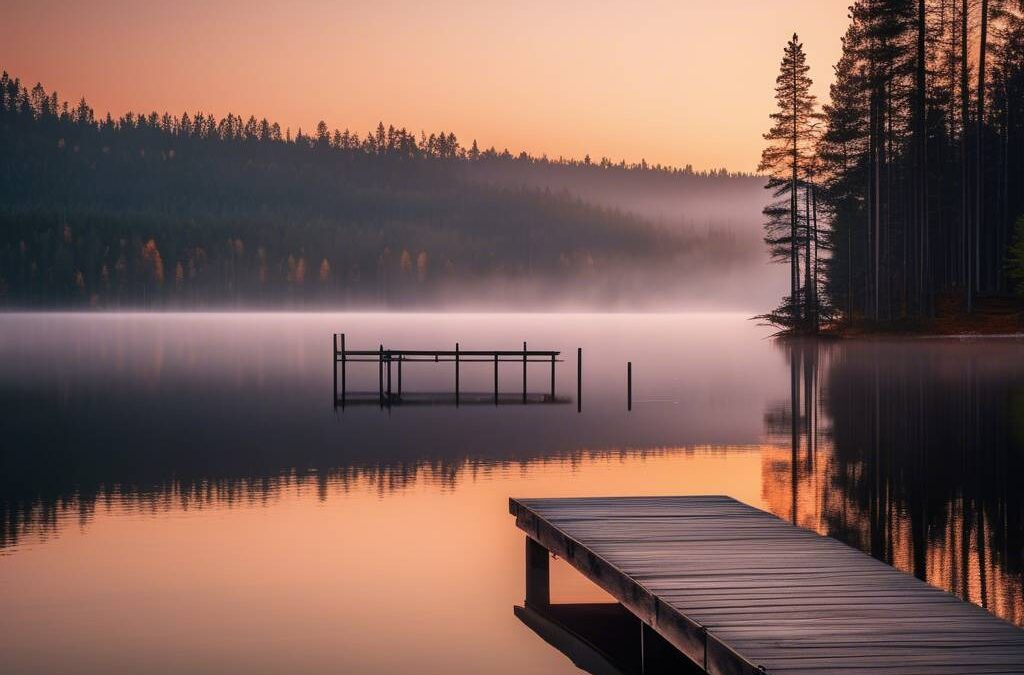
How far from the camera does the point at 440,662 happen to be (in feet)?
53.3

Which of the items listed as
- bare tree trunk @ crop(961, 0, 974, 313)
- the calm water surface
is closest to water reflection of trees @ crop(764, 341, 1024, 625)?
the calm water surface

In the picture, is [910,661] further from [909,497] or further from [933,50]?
[933,50]

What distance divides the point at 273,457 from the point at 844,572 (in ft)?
74.9

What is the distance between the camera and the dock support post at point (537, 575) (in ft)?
62.0

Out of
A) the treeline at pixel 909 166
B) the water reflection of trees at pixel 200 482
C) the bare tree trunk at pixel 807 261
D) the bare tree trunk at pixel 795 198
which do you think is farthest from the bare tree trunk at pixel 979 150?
the water reflection of trees at pixel 200 482

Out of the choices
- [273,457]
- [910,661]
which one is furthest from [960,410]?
[910,661]

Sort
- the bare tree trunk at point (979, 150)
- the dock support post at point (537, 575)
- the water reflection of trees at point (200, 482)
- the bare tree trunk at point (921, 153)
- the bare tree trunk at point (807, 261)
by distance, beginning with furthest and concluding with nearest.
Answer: the bare tree trunk at point (807, 261) → the bare tree trunk at point (979, 150) → the bare tree trunk at point (921, 153) → the water reflection of trees at point (200, 482) → the dock support post at point (537, 575)

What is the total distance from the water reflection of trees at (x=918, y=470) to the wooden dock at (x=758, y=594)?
9.10 ft

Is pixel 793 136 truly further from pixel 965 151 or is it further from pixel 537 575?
pixel 537 575

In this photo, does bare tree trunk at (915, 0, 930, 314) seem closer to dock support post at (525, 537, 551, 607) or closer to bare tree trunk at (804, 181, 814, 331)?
bare tree trunk at (804, 181, 814, 331)

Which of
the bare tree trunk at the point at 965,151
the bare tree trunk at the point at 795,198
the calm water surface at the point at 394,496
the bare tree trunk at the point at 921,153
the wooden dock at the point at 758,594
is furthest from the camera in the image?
the bare tree trunk at the point at 795,198

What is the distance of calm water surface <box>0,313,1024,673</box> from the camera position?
56.8 feet

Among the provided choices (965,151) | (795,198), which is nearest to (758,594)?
(965,151)

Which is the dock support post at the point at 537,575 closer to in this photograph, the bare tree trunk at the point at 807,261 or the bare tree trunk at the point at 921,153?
the bare tree trunk at the point at 921,153
